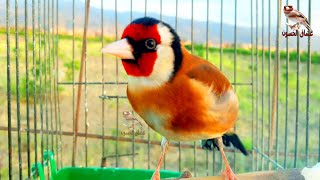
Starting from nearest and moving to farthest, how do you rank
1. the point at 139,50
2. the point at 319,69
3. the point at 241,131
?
the point at 139,50
the point at 319,69
the point at 241,131

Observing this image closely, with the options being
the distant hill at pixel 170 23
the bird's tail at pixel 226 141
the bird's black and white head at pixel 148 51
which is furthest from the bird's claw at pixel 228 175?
the distant hill at pixel 170 23

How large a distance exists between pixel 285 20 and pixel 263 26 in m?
0.14

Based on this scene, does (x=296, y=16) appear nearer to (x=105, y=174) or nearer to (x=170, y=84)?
(x=170, y=84)

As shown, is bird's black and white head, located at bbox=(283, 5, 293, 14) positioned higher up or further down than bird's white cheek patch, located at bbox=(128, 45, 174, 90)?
higher up

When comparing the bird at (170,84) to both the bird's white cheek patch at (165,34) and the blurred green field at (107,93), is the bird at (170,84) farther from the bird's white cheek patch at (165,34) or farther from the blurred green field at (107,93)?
the blurred green field at (107,93)

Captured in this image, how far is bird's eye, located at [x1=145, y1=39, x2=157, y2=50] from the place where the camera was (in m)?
0.93

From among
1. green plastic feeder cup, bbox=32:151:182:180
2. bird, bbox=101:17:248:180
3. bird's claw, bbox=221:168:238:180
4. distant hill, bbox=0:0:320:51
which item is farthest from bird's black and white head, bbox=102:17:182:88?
green plastic feeder cup, bbox=32:151:182:180

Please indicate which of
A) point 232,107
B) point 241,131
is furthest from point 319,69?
point 232,107

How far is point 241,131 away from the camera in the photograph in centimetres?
169

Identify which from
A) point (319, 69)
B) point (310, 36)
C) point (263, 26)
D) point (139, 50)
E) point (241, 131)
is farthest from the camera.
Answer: point (241, 131)

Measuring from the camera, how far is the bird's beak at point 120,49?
899 mm

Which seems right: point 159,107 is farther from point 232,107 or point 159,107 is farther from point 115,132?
point 115,132

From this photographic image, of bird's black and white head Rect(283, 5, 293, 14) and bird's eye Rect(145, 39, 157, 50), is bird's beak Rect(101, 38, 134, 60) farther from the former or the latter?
bird's black and white head Rect(283, 5, 293, 14)

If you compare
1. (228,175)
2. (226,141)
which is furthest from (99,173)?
(228,175)
